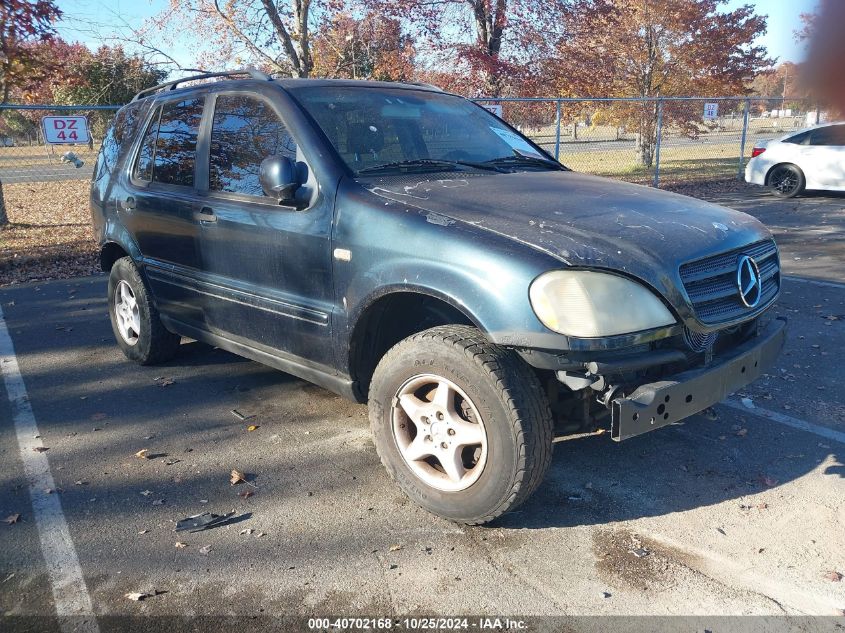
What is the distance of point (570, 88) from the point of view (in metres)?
16.3

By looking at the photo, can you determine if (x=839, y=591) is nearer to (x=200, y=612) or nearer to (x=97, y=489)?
(x=200, y=612)

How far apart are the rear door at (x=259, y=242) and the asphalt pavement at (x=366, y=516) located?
653 millimetres

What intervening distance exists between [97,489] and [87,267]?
5832mm

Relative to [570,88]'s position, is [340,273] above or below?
below

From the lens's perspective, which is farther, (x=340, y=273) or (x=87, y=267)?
(x=87, y=267)

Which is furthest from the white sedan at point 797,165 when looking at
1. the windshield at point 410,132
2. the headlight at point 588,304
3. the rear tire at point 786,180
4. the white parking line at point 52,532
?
the white parking line at point 52,532

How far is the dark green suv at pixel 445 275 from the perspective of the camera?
2760mm

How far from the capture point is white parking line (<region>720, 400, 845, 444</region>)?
3.88 m

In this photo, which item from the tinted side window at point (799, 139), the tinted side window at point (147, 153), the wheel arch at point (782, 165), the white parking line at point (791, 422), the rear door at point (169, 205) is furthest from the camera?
the wheel arch at point (782, 165)

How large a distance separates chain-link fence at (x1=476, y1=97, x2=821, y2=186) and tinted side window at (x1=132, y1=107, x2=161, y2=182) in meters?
9.07

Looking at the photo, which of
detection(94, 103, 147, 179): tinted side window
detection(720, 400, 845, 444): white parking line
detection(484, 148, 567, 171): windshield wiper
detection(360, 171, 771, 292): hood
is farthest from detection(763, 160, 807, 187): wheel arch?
detection(94, 103, 147, 179): tinted side window

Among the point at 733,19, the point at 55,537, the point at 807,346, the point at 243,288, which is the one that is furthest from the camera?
the point at 733,19

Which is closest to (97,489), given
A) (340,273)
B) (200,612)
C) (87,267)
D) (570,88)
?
(200,612)

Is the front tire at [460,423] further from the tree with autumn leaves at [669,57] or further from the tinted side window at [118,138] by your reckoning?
the tree with autumn leaves at [669,57]
